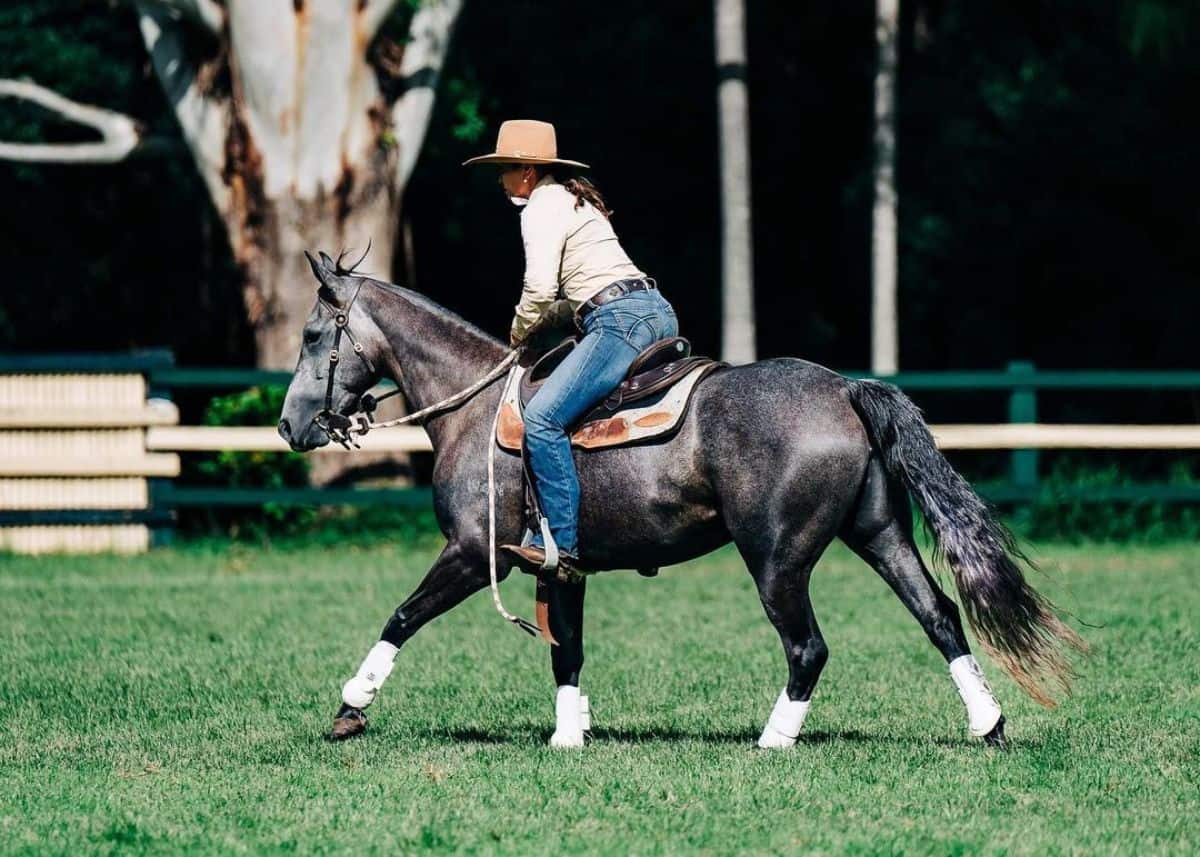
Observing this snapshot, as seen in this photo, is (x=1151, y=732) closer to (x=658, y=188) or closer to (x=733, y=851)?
(x=733, y=851)

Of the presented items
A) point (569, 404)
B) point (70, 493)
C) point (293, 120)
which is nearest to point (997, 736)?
point (569, 404)

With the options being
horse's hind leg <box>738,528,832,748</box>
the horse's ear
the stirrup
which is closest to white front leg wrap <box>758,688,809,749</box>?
horse's hind leg <box>738,528,832,748</box>

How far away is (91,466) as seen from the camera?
676 inches

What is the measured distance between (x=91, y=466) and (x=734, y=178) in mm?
6862

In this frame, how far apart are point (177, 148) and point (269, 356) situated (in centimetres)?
279

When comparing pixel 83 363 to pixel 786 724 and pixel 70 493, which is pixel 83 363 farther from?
pixel 786 724

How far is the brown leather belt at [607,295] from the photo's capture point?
8414 millimetres

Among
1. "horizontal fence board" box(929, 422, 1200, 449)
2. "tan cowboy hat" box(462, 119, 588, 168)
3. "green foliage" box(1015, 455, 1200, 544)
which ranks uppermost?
"tan cowboy hat" box(462, 119, 588, 168)

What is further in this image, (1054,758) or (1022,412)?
(1022,412)

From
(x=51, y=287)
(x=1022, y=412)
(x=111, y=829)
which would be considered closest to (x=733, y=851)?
(x=111, y=829)

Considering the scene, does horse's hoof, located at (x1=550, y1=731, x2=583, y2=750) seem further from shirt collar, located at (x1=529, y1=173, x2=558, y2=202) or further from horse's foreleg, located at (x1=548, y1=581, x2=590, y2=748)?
shirt collar, located at (x1=529, y1=173, x2=558, y2=202)

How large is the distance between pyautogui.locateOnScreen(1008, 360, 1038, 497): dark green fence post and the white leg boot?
398 inches

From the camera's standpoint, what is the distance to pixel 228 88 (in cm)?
1967

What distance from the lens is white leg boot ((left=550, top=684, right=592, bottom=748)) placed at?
8273 mm
